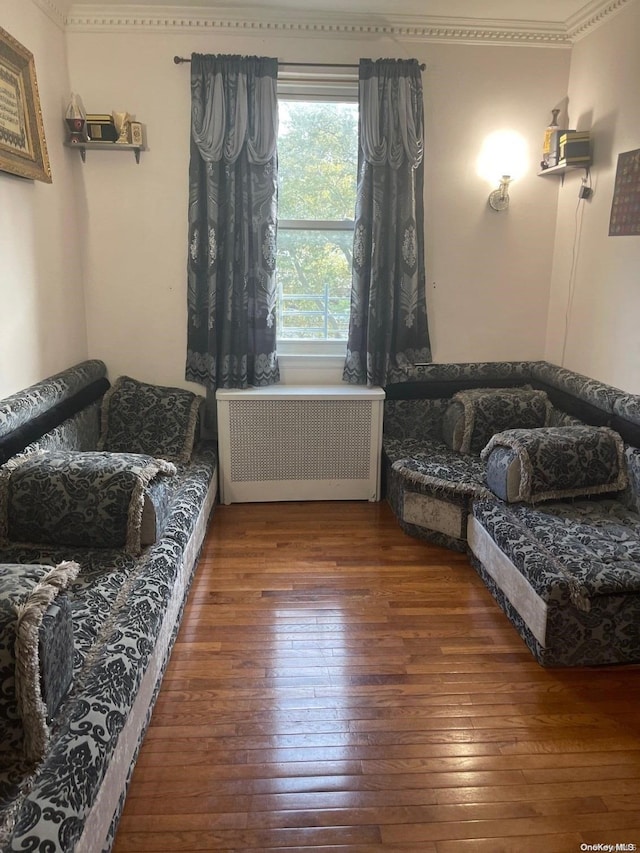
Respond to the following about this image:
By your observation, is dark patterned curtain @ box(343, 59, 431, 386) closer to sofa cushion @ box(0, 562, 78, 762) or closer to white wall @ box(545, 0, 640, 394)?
white wall @ box(545, 0, 640, 394)

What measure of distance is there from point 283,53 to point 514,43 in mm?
1265

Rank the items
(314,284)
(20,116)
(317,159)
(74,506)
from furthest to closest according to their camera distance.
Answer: (314,284) → (317,159) → (20,116) → (74,506)

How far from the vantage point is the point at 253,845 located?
1.47 m

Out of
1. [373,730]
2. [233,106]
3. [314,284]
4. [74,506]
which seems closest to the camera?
[373,730]

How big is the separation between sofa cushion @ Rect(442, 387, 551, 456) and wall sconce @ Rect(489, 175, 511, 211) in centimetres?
109

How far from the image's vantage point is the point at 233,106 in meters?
3.15

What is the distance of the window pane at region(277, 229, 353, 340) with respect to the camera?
11.5ft

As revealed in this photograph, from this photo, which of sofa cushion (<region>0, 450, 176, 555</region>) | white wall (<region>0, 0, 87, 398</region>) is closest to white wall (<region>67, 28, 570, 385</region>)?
white wall (<region>0, 0, 87, 398</region>)

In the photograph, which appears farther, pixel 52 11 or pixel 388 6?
pixel 388 6

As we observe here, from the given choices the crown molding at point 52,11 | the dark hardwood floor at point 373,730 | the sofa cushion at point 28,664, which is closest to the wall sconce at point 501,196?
the dark hardwood floor at point 373,730

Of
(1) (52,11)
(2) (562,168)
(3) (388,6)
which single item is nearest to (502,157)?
(2) (562,168)

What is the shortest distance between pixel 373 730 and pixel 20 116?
8.94 ft

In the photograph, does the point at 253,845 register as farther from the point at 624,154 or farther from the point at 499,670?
the point at 624,154

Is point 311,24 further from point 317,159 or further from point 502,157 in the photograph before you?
point 502,157
